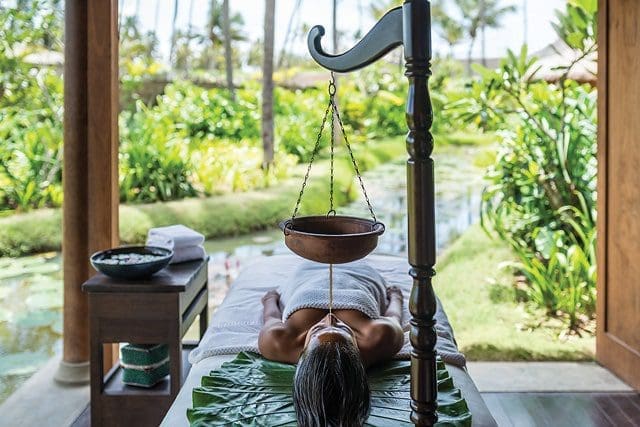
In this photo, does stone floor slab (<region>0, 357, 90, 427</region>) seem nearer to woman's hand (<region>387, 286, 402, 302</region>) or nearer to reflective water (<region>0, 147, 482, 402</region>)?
reflective water (<region>0, 147, 482, 402</region>)

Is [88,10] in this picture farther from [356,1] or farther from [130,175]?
[356,1]

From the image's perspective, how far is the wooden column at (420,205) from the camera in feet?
3.92

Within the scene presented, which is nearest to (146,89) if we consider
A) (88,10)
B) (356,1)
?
(356,1)

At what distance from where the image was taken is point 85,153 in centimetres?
300

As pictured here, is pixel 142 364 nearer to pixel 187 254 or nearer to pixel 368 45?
pixel 187 254

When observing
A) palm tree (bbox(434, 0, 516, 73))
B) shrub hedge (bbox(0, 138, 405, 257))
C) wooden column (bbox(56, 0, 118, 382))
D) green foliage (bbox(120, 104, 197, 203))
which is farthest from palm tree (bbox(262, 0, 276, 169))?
wooden column (bbox(56, 0, 118, 382))

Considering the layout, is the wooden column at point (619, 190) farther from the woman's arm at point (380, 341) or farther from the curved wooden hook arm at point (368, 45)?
the curved wooden hook arm at point (368, 45)

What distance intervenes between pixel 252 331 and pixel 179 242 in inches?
29.7

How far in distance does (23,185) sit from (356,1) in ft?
11.3

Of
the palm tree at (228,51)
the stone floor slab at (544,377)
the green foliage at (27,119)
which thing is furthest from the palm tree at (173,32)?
the stone floor slab at (544,377)

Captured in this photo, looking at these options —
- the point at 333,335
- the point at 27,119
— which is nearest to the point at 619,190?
the point at 333,335

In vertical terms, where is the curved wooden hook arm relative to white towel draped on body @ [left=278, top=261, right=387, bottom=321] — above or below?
above

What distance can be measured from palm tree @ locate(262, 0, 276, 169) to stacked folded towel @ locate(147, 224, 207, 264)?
2.98 metres

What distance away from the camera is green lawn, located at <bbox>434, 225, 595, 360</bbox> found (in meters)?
3.63
